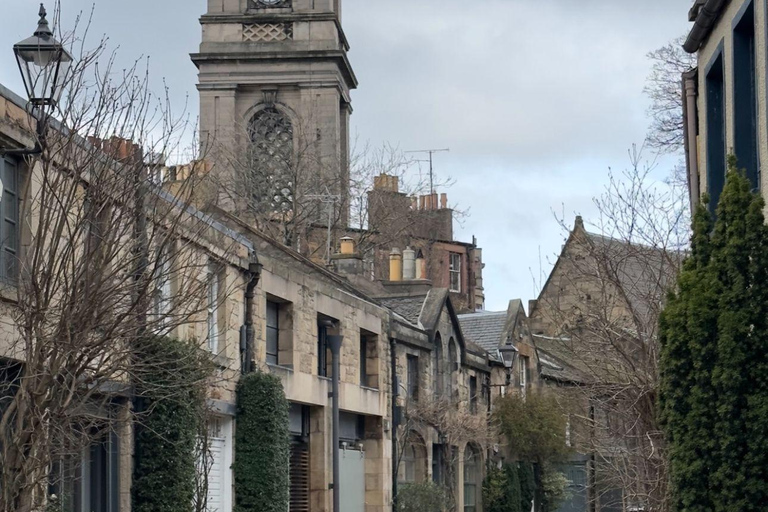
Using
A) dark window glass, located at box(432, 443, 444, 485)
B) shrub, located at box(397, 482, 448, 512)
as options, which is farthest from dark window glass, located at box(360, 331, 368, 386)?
dark window glass, located at box(432, 443, 444, 485)

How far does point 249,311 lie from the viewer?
87.6ft

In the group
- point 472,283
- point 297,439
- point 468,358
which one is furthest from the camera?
point 472,283

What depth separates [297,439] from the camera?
1180 inches

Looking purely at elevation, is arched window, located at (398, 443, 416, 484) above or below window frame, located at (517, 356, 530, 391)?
below

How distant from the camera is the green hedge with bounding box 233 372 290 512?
26406 millimetres

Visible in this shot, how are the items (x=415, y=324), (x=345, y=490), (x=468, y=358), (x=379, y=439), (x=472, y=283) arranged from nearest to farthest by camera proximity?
(x=345, y=490)
(x=379, y=439)
(x=415, y=324)
(x=468, y=358)
(x=472, y=283)

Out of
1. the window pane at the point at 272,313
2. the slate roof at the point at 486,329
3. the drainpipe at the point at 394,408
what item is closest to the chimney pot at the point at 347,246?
the drainpipe at the point at 394,408

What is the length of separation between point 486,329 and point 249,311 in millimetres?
22954

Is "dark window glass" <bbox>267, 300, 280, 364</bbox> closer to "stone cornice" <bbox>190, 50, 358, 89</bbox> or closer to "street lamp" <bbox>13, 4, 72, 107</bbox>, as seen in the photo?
"street lamp" <bbox>13, 4, 72, 107</bbox>

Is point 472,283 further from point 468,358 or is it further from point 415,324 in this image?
point 415,324

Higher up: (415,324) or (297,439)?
(415,324)

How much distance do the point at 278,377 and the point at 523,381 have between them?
22.3m

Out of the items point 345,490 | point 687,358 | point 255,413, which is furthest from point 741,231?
point 345,490

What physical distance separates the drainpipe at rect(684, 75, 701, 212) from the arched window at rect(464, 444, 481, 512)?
76.6ft
